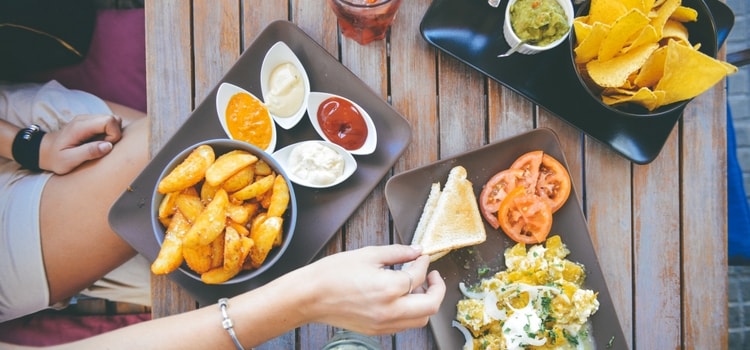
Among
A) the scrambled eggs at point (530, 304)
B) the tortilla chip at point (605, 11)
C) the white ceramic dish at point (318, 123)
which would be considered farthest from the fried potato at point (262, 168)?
the tortilla chip at point (605, 11)

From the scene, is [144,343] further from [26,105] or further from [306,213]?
[26,105]

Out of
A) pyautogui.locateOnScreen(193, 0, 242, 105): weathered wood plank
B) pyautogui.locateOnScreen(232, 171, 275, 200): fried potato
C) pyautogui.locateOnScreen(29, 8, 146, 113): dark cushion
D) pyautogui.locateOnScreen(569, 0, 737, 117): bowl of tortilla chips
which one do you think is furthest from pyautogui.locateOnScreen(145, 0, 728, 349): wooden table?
pyautogui.locateOnScreen(29, 8, 146, 113): dark cushion

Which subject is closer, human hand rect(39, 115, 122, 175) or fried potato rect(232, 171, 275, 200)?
fried potato rect(232, 171, 275, 200)

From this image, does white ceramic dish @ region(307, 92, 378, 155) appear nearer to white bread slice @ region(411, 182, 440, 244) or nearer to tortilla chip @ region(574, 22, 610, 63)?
white bread slice @ region(411, 182, 440, 244)

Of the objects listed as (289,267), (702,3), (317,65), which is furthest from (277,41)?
(702,3)

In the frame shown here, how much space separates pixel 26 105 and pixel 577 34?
191 centimetres

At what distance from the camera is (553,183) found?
5.81 feet

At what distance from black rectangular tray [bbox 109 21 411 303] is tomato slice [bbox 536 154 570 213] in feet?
1.48

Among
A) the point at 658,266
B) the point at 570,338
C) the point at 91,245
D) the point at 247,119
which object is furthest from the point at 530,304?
the point at 91,245

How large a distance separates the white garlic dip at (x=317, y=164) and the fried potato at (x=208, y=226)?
11.4 inches

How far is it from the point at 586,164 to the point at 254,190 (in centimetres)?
109

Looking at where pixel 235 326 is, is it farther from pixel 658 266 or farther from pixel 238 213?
pixel 658 266

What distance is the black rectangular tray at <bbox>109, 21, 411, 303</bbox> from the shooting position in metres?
1.73

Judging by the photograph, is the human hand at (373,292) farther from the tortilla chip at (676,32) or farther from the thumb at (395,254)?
the tortilla chip at (676,32)
